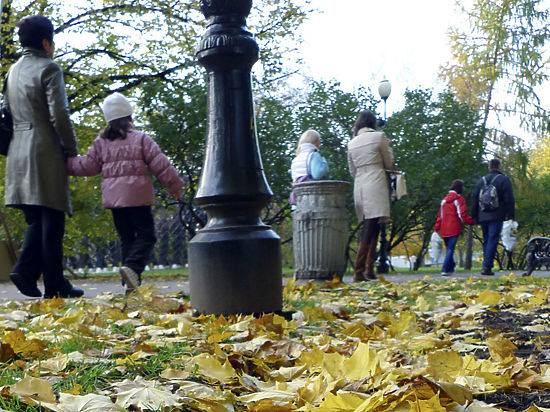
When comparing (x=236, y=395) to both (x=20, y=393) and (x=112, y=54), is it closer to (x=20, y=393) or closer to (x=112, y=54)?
(x=20, y=393)

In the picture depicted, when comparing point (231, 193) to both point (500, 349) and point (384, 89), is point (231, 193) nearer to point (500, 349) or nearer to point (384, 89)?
point (500, 349)

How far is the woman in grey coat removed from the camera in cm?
521

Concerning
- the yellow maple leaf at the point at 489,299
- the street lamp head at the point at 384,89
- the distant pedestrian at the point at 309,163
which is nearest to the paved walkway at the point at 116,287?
the distant pedestrian at the point at 309,163

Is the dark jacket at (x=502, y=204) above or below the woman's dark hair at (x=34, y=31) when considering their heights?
below

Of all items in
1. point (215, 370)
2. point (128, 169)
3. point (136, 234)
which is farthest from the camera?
point (136, 234)

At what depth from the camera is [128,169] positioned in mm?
5543

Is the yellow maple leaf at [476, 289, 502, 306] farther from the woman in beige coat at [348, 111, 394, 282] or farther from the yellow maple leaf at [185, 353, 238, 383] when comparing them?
the woman in beige coat at [348, 111, 394, 282]

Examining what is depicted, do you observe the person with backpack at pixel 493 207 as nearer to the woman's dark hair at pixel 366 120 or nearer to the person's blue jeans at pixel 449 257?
the person's blue jeans at pixel 449 257

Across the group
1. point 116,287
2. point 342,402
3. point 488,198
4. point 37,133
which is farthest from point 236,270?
point 488,198

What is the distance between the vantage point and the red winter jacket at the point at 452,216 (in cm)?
1073

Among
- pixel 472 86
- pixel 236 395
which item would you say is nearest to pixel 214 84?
pixel 236 395

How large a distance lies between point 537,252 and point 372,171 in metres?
3.82

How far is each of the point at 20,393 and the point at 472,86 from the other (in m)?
25.5

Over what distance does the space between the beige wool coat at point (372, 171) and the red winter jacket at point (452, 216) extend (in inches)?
130
